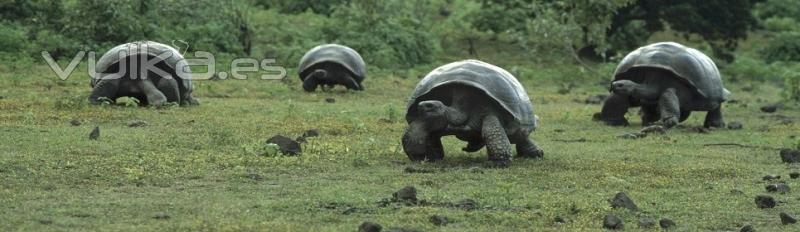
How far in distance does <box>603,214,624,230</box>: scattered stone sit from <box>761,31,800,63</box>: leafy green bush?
61.4 feet

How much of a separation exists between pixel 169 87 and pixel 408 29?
377 inches

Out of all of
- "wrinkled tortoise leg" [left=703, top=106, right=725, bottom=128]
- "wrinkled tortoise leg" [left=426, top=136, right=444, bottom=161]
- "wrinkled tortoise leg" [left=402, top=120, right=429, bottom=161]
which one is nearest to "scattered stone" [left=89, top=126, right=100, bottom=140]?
"wrinkled tortoise leg" [left=402, top=120, right=429, bottom=161]

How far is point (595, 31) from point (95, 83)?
10580mm

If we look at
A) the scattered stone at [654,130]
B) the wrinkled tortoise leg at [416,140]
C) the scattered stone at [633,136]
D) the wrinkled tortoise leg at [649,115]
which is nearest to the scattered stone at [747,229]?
the wrinkled tortoise leg at [416,140]

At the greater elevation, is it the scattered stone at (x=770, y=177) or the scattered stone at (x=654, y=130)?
the scattered stone at (x=770, y=177)

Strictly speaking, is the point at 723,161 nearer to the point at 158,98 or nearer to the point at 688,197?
the point at 688,197

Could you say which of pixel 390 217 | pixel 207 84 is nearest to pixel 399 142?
pixel 390 217

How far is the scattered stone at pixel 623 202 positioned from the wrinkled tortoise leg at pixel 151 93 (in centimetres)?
655

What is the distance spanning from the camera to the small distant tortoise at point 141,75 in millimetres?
12516

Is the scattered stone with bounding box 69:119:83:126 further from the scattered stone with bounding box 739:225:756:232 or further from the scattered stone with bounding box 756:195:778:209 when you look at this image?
the scattered stone with bounding box 739:225:756:232

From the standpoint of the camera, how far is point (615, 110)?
43.2 feet

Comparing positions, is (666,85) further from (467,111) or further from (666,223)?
(666,223)

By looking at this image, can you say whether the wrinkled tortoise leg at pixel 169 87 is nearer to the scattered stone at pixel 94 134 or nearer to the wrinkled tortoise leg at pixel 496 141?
the scattered stone at pixel 94 134

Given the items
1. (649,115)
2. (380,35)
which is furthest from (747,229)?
(380,35)
